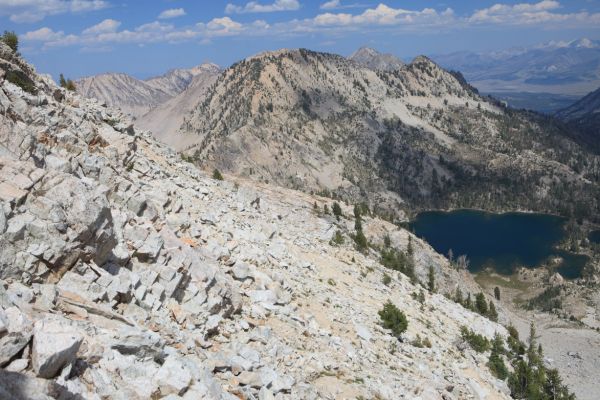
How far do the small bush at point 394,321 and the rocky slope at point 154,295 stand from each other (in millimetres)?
1189

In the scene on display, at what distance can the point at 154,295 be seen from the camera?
2506 cm

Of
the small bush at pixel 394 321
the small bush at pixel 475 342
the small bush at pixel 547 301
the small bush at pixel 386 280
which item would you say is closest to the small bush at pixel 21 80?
the small bush at pixel 394 321

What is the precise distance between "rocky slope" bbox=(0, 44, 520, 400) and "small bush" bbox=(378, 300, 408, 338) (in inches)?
46.8

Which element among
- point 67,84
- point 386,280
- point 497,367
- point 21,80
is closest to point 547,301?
point 497,367

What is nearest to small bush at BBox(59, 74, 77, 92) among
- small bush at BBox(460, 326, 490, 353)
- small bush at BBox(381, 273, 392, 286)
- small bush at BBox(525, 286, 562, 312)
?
small bush at BBox(381, 273, 392, 286)

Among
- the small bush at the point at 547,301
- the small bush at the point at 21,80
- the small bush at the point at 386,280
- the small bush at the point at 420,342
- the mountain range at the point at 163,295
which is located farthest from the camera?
the small bush at the point at 547,301

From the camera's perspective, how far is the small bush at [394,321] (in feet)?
142

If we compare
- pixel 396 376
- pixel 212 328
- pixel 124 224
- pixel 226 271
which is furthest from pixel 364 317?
pixel 124 224

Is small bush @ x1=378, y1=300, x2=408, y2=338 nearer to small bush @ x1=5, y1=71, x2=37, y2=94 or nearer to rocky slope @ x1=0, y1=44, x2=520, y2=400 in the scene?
rocky slope @ x1=0, y1=44, x2=520, y2=400

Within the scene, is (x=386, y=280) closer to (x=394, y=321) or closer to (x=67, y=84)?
(x=394, y=321)

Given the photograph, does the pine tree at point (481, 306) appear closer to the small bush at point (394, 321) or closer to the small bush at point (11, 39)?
the small bush at point (394, 321)

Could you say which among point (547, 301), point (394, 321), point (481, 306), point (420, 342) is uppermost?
point (394, 321)

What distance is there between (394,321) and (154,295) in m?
25.9

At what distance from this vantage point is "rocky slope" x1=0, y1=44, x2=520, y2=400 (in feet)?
57.1
